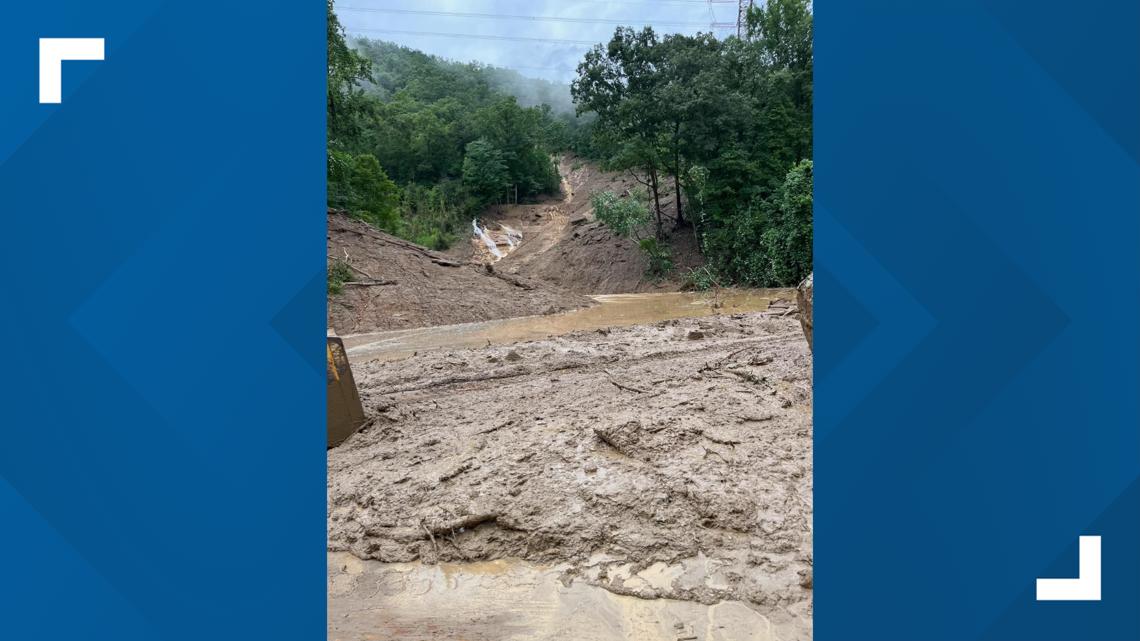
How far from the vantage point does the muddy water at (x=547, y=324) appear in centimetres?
1240

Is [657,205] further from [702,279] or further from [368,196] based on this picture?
[368,196]

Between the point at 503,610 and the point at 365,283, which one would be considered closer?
the point at 503,610

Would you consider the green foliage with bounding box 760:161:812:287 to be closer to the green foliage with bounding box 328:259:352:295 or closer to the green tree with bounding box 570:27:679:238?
the green tree with bounding box 570:27:679:238

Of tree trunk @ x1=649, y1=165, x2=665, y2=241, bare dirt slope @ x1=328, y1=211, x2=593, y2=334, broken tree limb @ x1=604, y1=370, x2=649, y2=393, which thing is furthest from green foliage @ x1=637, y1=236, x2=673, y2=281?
broken tree limb @ x1=604, y1=370, x2=649, y2=393

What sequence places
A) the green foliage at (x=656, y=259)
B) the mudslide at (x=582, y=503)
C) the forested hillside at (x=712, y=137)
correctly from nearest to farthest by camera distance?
the mudslide at (x=582, y=503) → the forested hillside at (x=712, y=137) → the green foliage at (x=656, y=259)

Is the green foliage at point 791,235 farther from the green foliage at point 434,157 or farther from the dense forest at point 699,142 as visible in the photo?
the green foliage at point 434,157

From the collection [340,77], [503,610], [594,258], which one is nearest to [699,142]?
[594,258]

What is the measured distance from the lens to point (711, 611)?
284cm

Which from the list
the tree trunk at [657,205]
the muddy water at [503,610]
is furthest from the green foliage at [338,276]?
the muddy water at [503,610]
